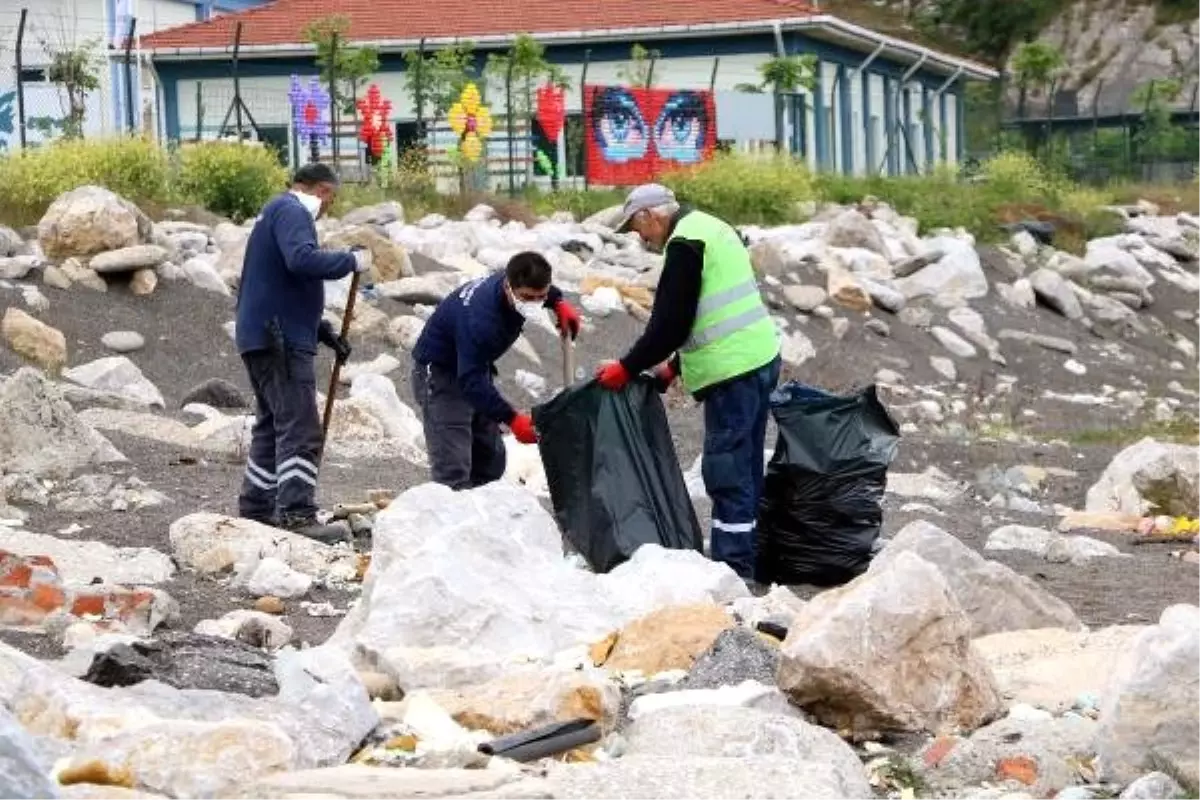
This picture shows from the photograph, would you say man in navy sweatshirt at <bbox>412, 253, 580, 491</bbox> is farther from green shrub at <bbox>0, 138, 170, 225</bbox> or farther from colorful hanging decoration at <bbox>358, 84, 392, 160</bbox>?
colorful hanging decoration at <bbox>358, 84, 392, 160</bbox>

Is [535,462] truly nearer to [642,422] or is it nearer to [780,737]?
[642,422]

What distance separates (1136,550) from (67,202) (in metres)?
8.67

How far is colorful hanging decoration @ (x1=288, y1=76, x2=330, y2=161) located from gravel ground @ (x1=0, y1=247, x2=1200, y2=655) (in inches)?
365

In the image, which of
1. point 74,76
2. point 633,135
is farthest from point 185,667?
point 633,135

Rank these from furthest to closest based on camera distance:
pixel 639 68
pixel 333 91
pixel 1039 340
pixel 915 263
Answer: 1. pixel 639 68
2. pixel 333 91
3. pixel 915 263
4. pixel 1039 340

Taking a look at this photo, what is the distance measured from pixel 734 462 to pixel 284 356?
1930mm

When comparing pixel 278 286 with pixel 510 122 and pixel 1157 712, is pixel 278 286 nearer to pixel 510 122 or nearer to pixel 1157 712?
pixel 1157 712

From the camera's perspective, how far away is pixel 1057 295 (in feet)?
82.2

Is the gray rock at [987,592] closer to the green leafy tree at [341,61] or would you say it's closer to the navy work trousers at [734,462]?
the navy work trousers at [734,462]

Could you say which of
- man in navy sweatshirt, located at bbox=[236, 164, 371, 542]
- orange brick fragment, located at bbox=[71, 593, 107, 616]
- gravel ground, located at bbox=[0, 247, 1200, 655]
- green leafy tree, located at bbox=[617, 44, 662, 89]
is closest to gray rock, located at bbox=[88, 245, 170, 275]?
gravel ground, located at bbox=[0, 247, 1200, 655]

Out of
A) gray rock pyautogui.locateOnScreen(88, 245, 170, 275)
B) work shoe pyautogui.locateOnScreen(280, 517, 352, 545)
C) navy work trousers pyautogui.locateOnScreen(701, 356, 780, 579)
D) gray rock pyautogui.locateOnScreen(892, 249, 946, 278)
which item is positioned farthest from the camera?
gray rock pyautogui.locateOnScreen(892, 249, 946, 278)

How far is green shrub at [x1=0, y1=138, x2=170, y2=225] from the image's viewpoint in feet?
62.1

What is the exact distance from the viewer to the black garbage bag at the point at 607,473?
877cm

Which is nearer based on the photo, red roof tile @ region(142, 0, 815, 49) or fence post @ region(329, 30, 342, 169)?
fence post @ region(329, 30, 342, 169)
